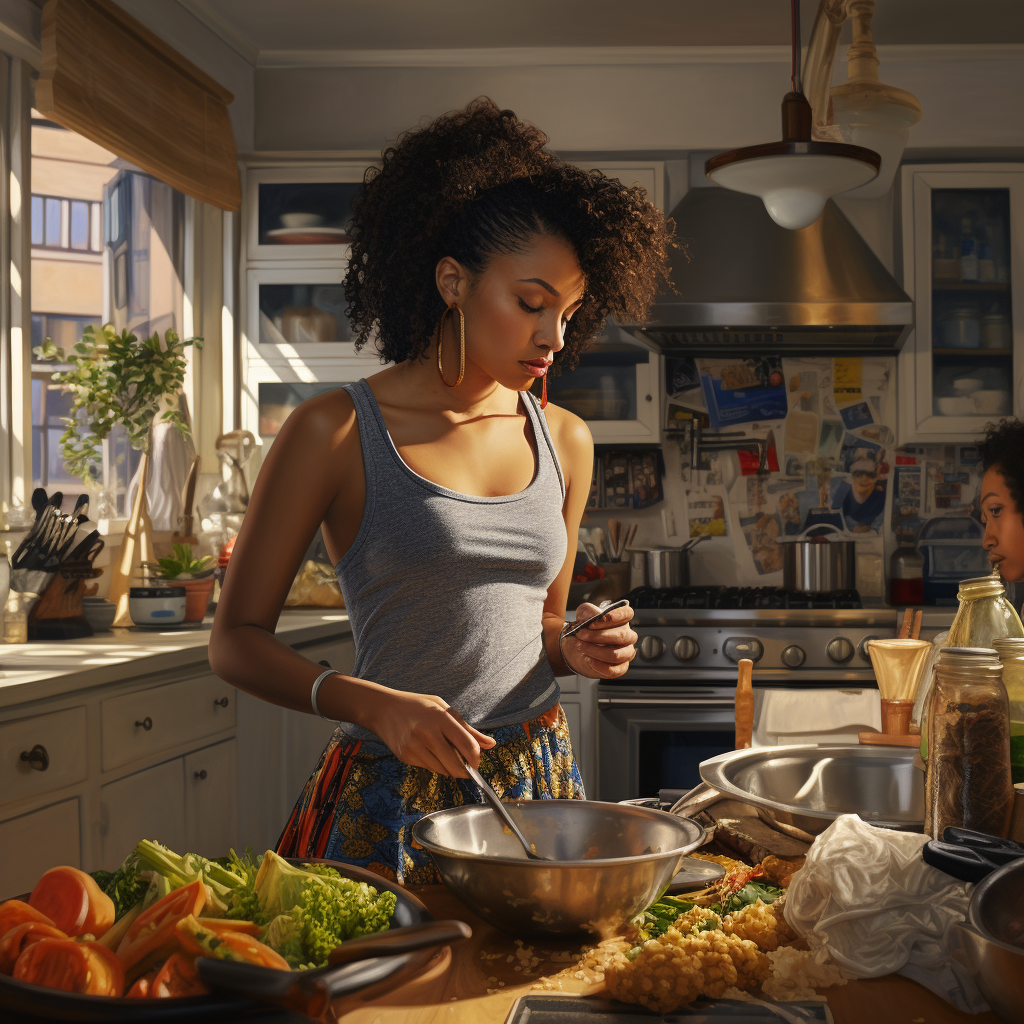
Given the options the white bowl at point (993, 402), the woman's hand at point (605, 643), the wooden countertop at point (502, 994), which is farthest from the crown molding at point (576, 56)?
the wooden countertop at point (502, 994)

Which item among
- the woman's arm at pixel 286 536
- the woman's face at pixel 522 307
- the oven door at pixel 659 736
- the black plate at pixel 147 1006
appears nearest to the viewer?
the black plate at pixel 147 1006

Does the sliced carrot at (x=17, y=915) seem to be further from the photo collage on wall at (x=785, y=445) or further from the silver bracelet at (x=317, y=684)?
the photo collage on wall at (x=785, y=445)

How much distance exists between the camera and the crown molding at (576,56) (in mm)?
3570

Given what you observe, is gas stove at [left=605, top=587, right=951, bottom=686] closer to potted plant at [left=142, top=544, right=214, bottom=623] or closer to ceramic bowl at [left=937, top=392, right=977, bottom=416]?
ceramic bowl at [left=937, top=392, right=977, bottom=416]

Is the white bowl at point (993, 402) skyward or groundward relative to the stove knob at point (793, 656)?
skyward

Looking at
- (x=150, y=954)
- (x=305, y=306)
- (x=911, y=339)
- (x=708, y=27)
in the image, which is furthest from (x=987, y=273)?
(x=150, y=954)

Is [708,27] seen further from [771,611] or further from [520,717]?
[520,717]

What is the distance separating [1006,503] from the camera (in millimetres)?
2381

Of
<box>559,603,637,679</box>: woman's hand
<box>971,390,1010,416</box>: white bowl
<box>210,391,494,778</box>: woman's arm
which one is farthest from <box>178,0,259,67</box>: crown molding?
<box>559,603,637,679</box>: woman's hand

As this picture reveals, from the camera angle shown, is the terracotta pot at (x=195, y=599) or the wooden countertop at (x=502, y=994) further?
the terracotta pot at (x=195, y=599)

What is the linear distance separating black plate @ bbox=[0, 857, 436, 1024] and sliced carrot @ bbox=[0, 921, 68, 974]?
0.04 m

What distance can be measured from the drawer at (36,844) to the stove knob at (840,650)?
2106 mm

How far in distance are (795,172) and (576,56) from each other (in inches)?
98.8

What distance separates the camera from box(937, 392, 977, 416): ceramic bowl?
11.4 feet
